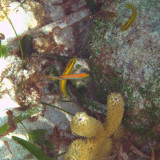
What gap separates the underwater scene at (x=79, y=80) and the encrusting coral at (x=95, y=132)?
0.5 inches

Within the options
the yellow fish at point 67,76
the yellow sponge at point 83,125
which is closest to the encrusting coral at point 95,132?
the yellow sponge at point 83,125

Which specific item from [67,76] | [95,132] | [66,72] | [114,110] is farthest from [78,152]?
[66,72]

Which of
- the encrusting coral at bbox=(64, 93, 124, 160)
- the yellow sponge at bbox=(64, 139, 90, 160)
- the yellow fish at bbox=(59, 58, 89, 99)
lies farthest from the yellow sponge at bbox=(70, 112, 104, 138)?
the yellow fish at bbox=(59, 58, 89, 99)

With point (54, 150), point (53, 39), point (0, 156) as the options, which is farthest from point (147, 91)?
point (0, 156)

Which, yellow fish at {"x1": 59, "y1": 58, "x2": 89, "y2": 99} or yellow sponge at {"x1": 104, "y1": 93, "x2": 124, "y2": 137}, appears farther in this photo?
yellow fish at {"x1": 59, "y1": 58, "x2": 89, "y2": 99}

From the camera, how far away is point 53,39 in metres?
2.96

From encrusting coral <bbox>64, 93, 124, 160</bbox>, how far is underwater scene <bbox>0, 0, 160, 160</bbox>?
0.5 inches

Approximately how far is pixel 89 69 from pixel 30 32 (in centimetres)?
142

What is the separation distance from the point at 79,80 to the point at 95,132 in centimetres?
93

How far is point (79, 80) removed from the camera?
2.62m

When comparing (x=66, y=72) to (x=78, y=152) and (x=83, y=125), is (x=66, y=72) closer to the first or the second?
(x=83, y=125)

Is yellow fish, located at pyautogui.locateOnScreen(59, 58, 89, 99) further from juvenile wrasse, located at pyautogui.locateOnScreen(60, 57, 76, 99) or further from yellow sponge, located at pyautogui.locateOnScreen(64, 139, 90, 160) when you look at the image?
yellow sponge, located at pyautogui.locateOnScreen(64, 139, 90, 160)

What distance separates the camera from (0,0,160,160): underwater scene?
2.03m

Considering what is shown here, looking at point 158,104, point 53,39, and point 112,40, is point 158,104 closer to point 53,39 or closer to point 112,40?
point 112,40
